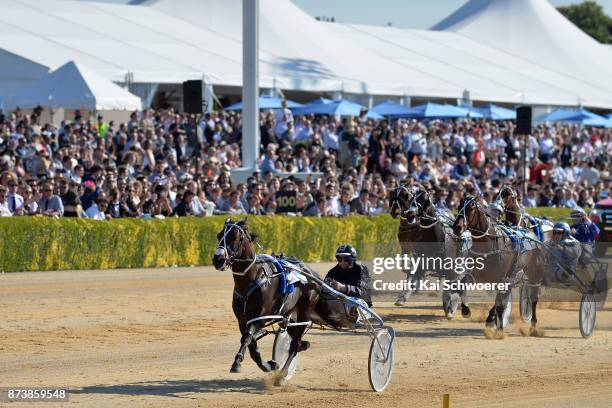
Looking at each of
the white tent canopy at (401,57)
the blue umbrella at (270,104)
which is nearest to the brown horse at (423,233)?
the blue umbrella at (270,104)

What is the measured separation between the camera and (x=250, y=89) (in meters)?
27.7

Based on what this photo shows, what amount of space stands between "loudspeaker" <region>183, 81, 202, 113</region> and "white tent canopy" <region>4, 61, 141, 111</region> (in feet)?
5.58

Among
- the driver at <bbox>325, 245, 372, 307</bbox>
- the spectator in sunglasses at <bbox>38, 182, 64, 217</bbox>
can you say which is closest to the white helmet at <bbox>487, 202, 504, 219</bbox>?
the driver at <bbox>325, 245, 372, 307</bbox>

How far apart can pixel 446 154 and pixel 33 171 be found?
1295cm

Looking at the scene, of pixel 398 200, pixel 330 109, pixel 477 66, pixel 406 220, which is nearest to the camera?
pixel 406 220

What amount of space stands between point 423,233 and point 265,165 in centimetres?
1074

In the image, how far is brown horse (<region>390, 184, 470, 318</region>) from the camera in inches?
633

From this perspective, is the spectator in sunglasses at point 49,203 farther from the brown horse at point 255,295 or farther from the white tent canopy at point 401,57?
the white tent canopy at point 401,57

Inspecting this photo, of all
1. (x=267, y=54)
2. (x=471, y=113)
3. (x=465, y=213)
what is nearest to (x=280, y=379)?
(x=465, y=213)

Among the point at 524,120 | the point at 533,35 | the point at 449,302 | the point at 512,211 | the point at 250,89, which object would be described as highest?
the point at 533,35

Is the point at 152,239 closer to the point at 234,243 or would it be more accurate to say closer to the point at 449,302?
the point at 449,302

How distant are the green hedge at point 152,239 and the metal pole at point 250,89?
425 cm

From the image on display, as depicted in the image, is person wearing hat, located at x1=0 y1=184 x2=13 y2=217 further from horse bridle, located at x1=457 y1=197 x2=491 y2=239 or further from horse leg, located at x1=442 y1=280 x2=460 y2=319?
horse bridle, located at x1=457 y1=197 x2=491 y2=239

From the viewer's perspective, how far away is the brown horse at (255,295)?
10.2m
